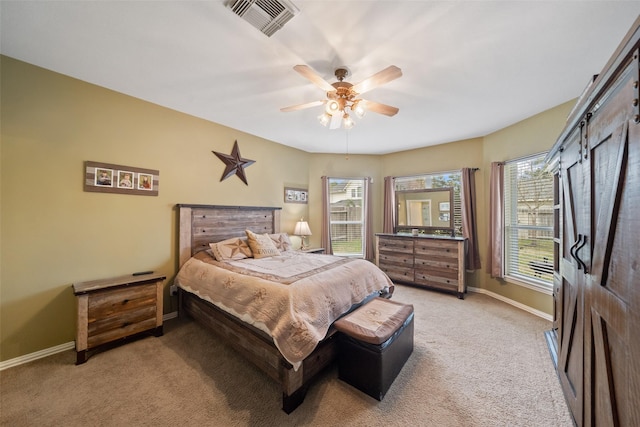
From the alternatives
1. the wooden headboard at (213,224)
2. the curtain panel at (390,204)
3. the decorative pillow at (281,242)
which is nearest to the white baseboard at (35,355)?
the wooden headboard at (213,224)

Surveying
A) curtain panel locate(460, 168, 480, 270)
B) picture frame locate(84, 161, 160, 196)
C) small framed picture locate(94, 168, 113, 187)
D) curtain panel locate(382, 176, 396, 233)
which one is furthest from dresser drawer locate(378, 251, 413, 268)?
small framed picture locate(94, 168, 113, 187)

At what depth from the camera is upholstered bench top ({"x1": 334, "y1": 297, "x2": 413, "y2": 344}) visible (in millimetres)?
1695

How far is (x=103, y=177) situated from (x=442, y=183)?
5084mm

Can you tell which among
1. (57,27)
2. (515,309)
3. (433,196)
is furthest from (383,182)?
(57,27)

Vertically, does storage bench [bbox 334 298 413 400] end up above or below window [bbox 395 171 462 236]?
below

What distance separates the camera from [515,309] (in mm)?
3273

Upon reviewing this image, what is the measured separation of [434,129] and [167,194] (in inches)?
156

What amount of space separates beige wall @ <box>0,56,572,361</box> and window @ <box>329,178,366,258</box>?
83.3 inches

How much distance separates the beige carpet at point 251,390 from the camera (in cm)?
153

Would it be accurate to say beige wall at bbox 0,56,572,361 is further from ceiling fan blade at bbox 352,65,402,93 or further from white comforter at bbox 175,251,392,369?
ceiling fan blade at bbox 352,65,402,93

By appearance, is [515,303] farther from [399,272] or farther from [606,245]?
[606,245]

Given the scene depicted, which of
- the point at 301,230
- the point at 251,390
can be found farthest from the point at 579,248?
the point at 301,230

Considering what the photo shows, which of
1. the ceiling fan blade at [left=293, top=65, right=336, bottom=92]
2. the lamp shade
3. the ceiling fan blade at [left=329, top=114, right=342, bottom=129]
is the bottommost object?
the lamp shade

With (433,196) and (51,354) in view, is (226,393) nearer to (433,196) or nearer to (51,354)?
(51,354)
